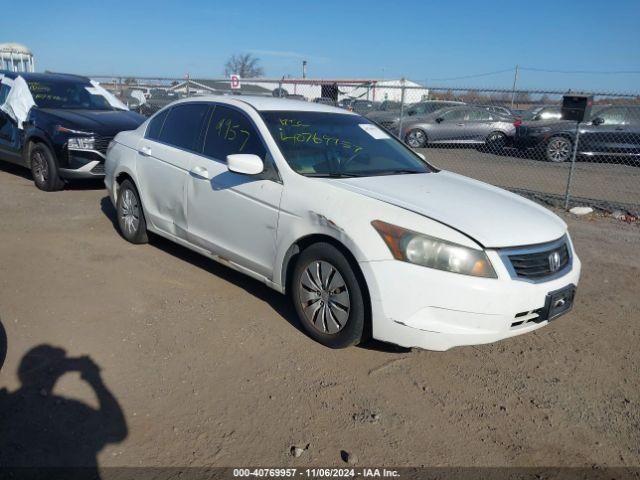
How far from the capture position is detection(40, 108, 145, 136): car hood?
802 cm

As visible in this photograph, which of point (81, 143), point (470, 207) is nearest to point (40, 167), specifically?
point (81, 143)

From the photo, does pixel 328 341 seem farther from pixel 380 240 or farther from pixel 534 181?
pixel 534 181

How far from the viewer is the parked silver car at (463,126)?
56.5ft

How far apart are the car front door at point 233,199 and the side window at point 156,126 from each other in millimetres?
812

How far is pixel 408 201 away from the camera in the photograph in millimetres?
3611

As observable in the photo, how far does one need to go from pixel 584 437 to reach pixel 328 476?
4.67 feet

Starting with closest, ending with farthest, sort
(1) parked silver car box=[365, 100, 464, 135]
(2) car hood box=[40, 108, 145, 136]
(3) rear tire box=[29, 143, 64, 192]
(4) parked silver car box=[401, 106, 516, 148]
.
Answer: (2) car hood box=[40, 108, 145, 136] < (3) rear tire box=[29, 143, 64, 192] < (4) parked silver car box=[401, 106, 516, 148] < (1) parked silver car box=[365, 100, 464, 135]

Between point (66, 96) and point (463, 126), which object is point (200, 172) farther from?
point (463, 126)

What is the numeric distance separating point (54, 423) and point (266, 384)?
45.2 inches

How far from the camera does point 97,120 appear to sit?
327 inches

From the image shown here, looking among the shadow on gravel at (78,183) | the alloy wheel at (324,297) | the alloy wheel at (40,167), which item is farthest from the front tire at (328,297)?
the shadow on gravel at (78,183)

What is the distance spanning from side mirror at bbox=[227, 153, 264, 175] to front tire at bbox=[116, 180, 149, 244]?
1.90 meters

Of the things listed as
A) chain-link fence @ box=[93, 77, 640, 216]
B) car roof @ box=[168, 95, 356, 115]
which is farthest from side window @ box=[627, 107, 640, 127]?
car roof @ box=[168, 95, 356, 115]

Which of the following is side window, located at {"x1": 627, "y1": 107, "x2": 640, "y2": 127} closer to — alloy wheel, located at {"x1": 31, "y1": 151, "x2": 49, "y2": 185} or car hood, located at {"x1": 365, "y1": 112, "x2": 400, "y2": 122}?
car hood, located at {"x1": 365, "y1": 112, "x2": 400, "y2": 122}
